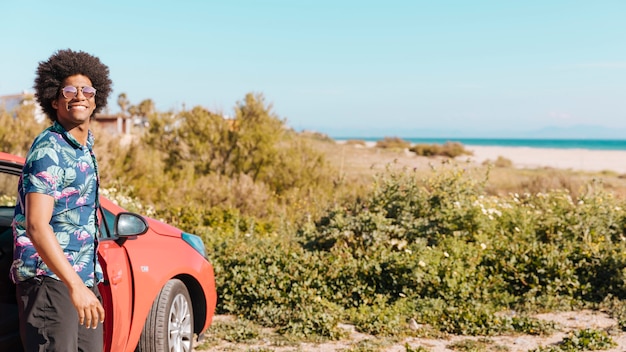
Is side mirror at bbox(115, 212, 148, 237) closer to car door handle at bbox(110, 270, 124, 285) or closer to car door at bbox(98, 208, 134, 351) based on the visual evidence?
car door at bbox(98, 208, 134, 351)

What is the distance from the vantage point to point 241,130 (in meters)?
14.9

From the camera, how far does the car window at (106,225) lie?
3.84m

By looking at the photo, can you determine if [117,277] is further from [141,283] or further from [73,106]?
[73,106]

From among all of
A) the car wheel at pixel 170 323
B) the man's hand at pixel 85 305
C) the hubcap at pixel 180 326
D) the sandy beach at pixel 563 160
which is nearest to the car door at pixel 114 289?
the car wheel at pixel 170 323

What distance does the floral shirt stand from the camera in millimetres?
2695

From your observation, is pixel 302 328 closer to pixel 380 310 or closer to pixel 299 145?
pixel 380 310

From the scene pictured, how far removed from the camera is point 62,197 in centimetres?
277

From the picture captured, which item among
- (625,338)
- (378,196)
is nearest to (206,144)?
(378,196)

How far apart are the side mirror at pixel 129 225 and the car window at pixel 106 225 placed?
0.21 feet

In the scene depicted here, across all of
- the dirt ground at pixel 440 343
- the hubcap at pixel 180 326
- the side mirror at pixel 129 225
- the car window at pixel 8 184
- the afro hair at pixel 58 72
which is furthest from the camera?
the dirt ground at pixel 440 343

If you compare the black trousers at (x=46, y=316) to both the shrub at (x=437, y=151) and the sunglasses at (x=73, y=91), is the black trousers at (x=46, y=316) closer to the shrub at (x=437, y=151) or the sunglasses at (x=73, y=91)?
the sunglasses at (x=73, y=91)

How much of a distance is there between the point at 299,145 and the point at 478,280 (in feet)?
26.9

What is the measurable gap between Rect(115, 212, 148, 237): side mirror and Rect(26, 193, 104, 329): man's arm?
1.13m

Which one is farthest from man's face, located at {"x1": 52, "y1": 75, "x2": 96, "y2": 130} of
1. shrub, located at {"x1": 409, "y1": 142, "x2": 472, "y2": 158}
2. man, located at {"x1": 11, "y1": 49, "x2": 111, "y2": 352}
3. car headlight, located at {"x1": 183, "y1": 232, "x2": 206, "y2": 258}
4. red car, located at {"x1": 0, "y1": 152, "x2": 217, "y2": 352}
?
shrub, located at {"x1": 409, "y1": 142, "x2": 472, "y2": 158}
